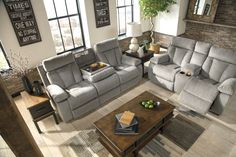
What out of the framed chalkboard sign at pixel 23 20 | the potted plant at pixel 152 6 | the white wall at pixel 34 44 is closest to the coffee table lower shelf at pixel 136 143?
the white wall at pixel 34 44

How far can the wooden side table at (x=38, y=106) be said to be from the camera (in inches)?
112

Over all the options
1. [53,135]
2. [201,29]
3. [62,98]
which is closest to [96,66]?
[62,98]

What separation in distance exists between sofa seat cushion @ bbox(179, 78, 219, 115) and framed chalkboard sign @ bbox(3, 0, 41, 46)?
3.47 metres

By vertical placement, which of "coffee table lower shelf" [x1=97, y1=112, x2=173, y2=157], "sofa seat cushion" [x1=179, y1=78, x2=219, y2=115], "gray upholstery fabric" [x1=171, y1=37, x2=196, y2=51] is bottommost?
"coffee table lower shelf" [x1=97, y1=112, x2=173, y2=157]

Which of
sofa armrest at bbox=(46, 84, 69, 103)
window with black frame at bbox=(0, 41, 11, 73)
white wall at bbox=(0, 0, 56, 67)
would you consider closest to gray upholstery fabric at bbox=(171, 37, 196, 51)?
sofa armrest at bbox=(46, 84, 69, 103)

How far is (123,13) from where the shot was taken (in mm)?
5551

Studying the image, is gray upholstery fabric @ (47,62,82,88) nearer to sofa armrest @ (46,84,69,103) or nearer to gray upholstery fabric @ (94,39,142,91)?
sofa armrest @ (46,84,69,103)

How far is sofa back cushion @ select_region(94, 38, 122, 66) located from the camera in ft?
12.8

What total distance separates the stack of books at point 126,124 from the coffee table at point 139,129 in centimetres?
5

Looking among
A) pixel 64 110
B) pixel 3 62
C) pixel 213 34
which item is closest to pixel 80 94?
pixel 64 110

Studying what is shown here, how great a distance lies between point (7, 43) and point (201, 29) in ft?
18.3

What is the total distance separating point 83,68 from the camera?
12.1 feet

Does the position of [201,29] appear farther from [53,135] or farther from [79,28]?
[53,135]

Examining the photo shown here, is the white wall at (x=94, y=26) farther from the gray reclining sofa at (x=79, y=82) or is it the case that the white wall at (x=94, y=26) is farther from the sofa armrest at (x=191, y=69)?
the sofa armrest at (x=191, y=69)
